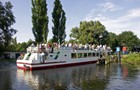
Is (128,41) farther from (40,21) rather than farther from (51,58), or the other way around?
(51,58)

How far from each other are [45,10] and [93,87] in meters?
39.4

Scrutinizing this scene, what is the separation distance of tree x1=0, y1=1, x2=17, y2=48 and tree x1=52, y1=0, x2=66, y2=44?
11.3m

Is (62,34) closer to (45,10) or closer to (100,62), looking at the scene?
(45,10)

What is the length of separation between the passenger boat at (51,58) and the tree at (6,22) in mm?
20672

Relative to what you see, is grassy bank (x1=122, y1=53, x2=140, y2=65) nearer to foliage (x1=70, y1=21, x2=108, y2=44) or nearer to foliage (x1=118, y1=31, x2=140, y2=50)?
foliage (x1=70, y1=21, x2=108, y2=44)

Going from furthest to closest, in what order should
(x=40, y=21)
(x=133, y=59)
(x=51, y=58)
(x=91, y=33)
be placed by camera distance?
(x=91, y=33), (x=40, y=21), (x=133, y=59), (x=51, y=58)

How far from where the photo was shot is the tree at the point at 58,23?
6222 centimetres

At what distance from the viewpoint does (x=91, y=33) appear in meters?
81.8

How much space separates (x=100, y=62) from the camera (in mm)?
51688

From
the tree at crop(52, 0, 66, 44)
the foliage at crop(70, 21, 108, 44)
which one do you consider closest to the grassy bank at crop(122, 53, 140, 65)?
the tree at crop(52, 0, 66, 44)

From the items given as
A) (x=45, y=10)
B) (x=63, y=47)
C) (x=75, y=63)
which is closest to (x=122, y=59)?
(x=75, y=63)

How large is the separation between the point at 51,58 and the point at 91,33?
41608mm

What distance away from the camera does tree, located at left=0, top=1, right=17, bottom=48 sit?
2371 inches

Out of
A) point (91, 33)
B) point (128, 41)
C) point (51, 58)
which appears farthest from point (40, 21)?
point (128, 41)
